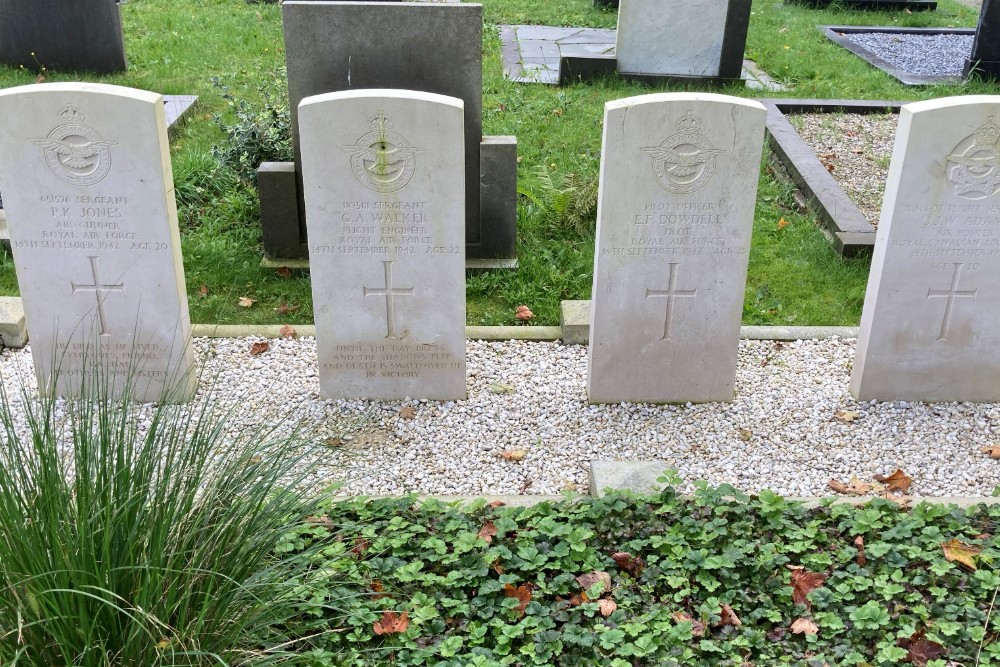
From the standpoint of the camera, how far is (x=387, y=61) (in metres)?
5.41

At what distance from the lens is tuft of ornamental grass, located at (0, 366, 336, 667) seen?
2.40m

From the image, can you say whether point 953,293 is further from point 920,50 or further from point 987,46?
point 920,50

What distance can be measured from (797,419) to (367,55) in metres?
3.04

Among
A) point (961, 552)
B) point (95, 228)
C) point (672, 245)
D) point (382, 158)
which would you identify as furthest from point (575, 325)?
point (95, 228)

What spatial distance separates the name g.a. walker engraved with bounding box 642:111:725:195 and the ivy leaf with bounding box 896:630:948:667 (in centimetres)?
210

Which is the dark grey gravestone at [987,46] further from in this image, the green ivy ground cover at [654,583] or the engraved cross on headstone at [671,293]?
the green ivy ground cover at [654,583]

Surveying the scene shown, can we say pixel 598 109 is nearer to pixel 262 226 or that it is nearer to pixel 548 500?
pixel 262 226

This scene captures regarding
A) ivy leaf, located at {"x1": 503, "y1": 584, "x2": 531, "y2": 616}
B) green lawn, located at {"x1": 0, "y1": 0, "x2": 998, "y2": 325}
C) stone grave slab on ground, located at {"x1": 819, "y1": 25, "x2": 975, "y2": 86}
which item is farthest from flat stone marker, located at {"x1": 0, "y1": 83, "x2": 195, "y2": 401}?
stone grave slab on ground, located at {"x1": 819, "y1": 25, "x2": 975, "y2": 86}

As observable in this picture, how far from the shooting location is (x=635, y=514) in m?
3.63

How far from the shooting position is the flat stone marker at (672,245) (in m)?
4.20

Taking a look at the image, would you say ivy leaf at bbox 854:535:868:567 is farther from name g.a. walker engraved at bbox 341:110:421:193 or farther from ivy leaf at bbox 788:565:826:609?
name g.a. walker engraved at bbox 341:110:421:193

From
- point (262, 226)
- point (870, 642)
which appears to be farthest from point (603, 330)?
point (262, 226)

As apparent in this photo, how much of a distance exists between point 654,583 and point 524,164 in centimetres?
479

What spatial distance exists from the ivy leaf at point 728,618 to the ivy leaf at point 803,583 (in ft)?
0.81
